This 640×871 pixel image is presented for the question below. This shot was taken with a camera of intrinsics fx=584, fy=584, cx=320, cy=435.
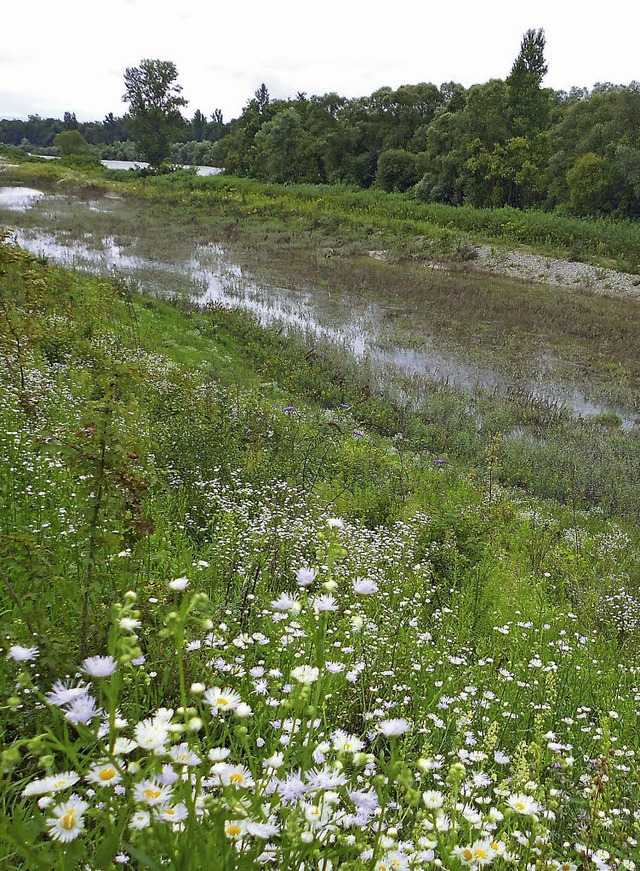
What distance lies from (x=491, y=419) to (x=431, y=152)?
3171 centimetres

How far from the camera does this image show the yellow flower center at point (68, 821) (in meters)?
0.96

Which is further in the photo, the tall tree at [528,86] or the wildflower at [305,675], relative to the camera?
the tall tree at [528,86]

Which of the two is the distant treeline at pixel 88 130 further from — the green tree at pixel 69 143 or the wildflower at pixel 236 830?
the wildflower at pixel 236 830

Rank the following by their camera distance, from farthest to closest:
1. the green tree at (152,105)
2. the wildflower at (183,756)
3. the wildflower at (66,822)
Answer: the green tree at (152,105), the wildflower at (183,756), the wildflower at (66,822)

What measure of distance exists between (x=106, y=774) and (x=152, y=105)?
217 ft

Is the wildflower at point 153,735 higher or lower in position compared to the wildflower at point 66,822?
higher

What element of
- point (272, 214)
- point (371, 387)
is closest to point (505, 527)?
point (371, 387)

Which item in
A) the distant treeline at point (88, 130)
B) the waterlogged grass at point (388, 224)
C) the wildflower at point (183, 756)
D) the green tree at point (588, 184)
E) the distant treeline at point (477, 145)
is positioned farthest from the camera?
the distant treeline at point (88, 130)

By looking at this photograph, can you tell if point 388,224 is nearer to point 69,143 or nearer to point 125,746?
point 125,746

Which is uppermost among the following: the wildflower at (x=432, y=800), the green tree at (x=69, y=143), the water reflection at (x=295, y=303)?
the green tree at (x=69, y=143)

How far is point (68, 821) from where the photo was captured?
966mm

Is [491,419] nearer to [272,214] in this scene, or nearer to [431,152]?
[272,214]

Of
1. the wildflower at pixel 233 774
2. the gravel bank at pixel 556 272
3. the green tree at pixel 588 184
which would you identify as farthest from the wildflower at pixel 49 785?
the green tree at pixel 588 184

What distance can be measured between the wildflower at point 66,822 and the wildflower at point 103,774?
0.14 ft
